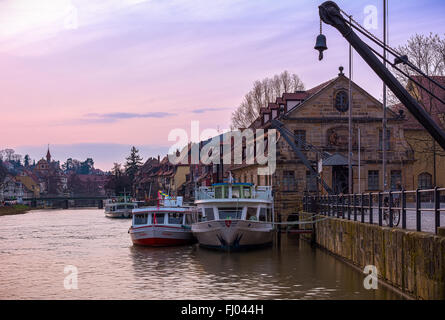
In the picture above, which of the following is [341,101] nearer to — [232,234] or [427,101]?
[427,101]

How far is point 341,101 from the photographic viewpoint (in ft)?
165

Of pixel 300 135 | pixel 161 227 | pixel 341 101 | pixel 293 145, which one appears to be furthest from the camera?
pixel 341 101

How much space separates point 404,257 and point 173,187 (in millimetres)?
97554

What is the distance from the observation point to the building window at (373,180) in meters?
50.5

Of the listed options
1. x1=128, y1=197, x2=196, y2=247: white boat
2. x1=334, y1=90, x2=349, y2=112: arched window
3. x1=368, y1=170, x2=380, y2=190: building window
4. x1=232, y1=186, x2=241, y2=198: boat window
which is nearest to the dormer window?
x1=334, y1=90, x2=349, y2=112: arched window

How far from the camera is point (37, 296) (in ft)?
66.2

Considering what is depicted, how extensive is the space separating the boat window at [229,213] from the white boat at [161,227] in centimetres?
473

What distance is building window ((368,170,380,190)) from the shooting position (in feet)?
166

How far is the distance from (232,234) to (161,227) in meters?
6.28

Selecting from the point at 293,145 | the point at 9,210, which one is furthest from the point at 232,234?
the point at 9,210

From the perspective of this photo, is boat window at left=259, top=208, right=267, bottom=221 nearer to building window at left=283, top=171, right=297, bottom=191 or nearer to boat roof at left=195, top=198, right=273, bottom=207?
boat roof at left=195, top=198, right=273, bottom=207

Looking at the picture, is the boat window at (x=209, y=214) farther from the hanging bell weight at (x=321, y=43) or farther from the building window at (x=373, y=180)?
the building window at (x=373, y=180)

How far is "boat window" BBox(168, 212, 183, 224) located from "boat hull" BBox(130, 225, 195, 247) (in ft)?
2.34
